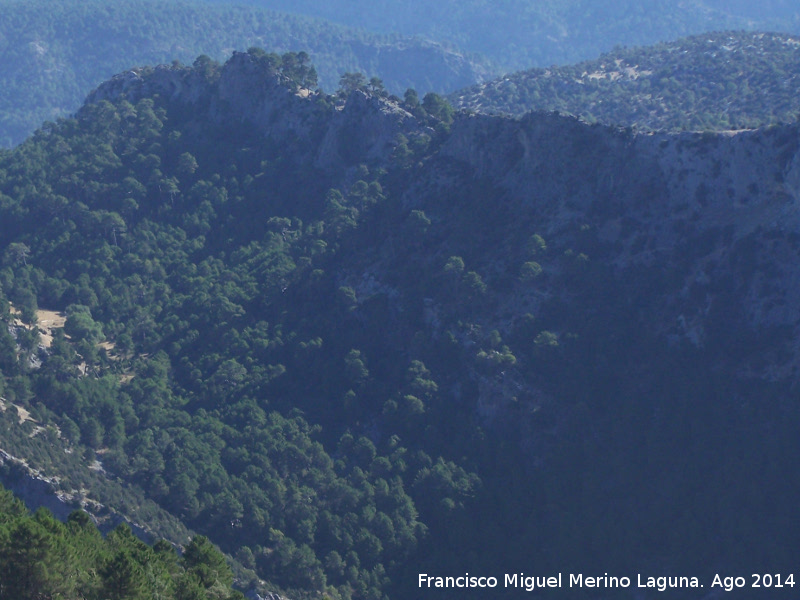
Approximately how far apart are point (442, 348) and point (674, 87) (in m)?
66.8

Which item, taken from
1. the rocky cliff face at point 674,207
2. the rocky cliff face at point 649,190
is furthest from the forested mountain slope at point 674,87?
the rocky cliff face at point 649,190

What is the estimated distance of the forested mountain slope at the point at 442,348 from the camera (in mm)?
80250

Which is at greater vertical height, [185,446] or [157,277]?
[157,277]

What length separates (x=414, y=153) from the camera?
111 meters

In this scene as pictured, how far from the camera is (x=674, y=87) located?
14088 cm

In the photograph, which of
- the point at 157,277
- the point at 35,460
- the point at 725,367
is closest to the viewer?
the point at 35,460

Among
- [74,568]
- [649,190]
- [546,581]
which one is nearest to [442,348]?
[546,581]

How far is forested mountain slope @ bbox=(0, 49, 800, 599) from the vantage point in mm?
80250

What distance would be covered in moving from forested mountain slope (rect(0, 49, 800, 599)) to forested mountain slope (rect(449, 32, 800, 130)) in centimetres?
1980

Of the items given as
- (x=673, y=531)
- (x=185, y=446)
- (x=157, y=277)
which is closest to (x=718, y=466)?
(x=673, y=531)

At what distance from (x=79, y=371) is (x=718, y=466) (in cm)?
5459

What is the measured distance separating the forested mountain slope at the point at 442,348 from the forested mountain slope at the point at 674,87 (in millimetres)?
19804

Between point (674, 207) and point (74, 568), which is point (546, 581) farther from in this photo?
point (74, 568)

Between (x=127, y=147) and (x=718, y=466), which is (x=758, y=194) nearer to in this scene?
(x=718, y=466)
